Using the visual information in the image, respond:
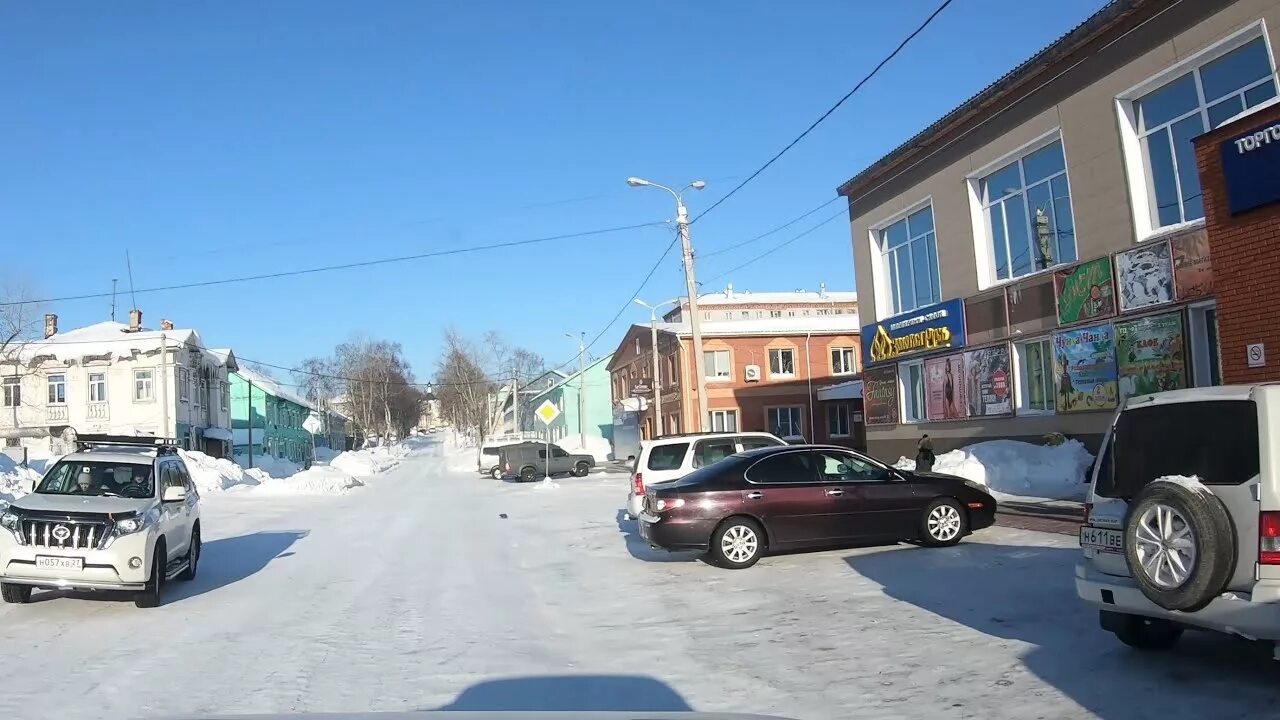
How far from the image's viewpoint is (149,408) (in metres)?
49.6

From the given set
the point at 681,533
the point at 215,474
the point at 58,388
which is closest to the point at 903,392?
the point at 681,533

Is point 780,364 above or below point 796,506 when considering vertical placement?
above

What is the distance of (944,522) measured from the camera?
12.4 m

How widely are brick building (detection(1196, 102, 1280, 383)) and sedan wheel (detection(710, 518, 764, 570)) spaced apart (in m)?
6.38

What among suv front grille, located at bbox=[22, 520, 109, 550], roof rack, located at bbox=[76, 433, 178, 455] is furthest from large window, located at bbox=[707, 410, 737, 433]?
suv front grille, located at bbox=[22, 520, 109, 550]

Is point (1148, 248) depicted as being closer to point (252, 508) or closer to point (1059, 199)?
point (1059, 199)

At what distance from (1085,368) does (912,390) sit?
23.7 ft

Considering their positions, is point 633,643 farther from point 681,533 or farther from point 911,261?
point 911,261

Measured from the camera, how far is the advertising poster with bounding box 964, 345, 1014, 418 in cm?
2128

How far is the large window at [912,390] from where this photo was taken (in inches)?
992

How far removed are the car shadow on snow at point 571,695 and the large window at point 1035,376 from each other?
16.1 metres

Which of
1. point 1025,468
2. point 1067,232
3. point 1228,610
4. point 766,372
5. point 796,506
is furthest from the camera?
point 766,372

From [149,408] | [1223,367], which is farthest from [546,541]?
[149,408]

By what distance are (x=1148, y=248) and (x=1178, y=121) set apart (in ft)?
7.40
